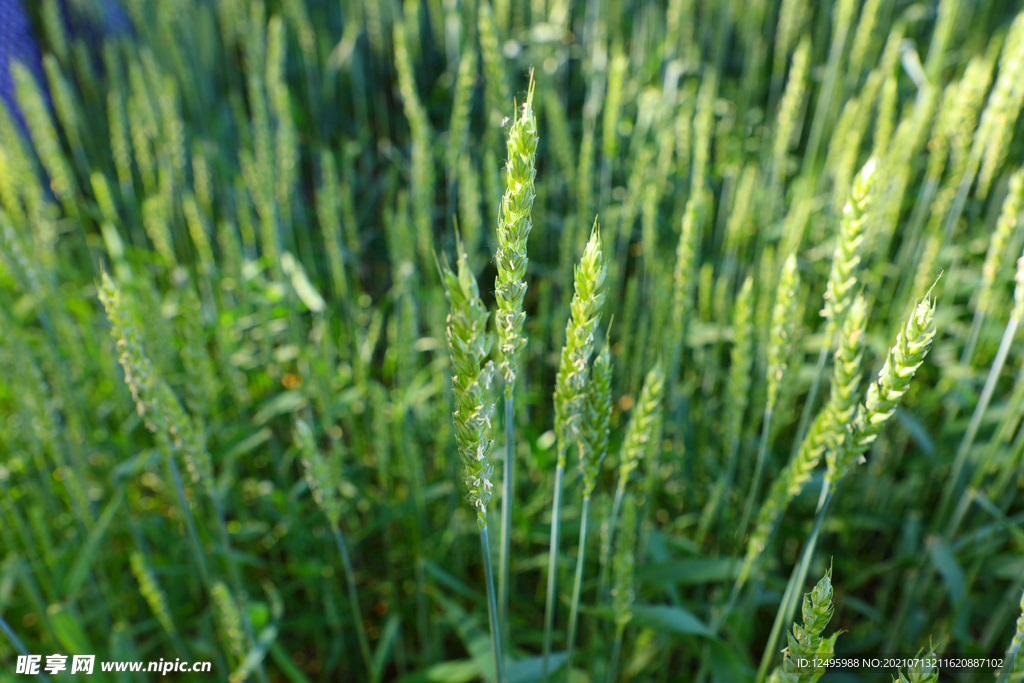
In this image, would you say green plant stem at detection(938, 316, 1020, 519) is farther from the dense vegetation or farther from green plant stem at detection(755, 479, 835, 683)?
green plant stem at detection(755, 479, 835, 683)

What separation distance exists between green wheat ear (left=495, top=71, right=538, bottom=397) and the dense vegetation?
72 millimetres

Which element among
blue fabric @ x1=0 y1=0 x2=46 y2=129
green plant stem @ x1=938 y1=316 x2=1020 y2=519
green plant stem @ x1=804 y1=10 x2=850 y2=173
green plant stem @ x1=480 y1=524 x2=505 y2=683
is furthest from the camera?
blue fabric @ x1=0 y1=0 x2=46 y2=129

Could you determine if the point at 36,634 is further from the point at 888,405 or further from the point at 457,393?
the point at 888,405

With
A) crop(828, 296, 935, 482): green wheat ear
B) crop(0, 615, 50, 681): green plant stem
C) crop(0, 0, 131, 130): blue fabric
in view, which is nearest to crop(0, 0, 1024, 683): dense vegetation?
crop(828, 296, 935, 482): green wheat ear

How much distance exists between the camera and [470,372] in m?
0.75

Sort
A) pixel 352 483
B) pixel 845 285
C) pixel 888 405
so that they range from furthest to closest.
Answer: pixel 352 483, pixel 845 285, pixel 888 405

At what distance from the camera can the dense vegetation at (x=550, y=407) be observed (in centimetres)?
134

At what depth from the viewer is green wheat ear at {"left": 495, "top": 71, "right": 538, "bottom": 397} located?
71cm

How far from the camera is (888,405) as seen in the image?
2.98ft

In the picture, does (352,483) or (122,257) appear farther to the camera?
(122,257)

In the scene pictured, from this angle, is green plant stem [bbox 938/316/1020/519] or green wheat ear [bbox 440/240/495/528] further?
green plant stem [bbox 938/316/1020/519]

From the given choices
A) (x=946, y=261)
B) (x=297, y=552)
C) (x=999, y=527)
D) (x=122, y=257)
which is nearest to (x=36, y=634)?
(x=297, y=552)

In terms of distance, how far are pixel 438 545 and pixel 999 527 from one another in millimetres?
1656

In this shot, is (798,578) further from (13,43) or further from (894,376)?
(13,43)
